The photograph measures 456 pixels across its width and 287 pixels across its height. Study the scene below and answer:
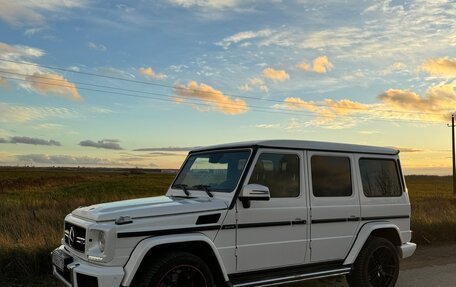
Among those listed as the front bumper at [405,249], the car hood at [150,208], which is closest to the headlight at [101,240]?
the car hood at [150,208]

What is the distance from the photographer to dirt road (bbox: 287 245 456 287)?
286 inches

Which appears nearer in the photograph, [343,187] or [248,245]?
[248,245]

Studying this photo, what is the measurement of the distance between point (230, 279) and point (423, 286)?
3.51 meters

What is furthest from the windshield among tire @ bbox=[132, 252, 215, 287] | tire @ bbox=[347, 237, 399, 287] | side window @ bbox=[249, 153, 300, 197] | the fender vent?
tire @ bbox=[347, 237, 399, 287]

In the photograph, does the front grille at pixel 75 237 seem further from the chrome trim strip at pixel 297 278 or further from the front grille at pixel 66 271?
the chrome trim strip at pixel 297 278

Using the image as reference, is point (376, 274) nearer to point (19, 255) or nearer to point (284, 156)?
point (284, 156)

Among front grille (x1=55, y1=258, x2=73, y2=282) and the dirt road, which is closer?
front grille (x1=55, y1=258, x2=73, y2=282)

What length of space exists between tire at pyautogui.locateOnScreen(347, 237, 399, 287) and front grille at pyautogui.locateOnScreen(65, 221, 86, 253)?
3714 millimetres

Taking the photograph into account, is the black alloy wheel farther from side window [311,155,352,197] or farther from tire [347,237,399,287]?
tire [347,237,399,287]

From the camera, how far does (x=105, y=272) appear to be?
178 inches

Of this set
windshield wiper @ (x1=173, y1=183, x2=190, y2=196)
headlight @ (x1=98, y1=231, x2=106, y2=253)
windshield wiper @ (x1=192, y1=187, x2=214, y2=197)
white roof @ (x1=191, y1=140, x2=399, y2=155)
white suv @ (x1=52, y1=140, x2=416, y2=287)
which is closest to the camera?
headlight @ (x1=98, y1=231, x2=106, y2=253)

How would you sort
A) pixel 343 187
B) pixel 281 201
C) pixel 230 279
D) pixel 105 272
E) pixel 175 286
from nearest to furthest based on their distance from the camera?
1. pixel 105 272
2. pixel 175 286
3. pixel 230 279
4. pixel 281 201
5. pixel 343 187

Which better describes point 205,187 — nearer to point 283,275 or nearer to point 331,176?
point 283,275

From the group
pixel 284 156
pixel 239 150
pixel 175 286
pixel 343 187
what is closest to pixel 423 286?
pixel 343 187
